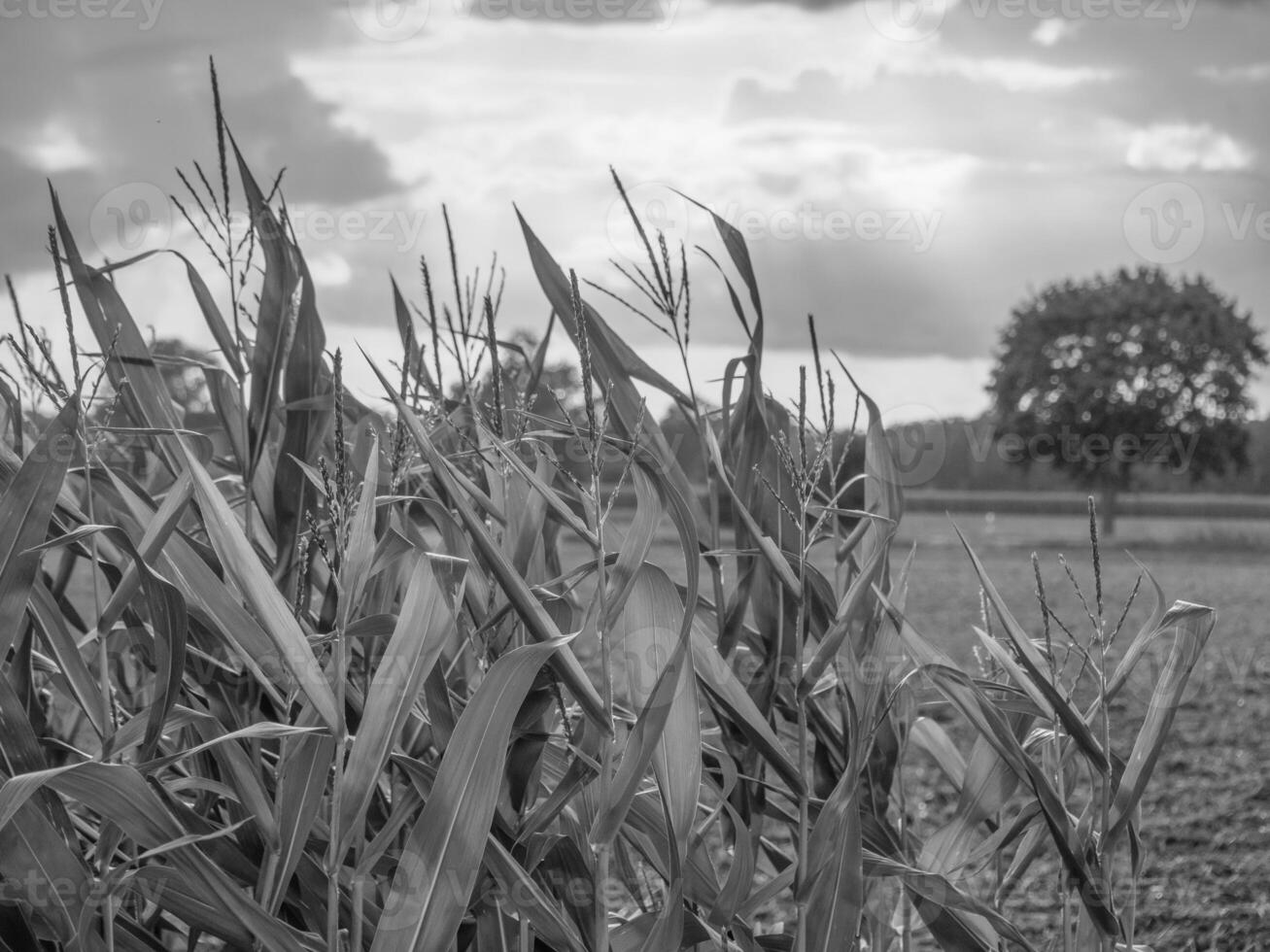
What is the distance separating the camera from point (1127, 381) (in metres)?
23.5

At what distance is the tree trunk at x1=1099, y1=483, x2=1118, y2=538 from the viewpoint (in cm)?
2291

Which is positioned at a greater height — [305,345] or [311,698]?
Result: [305,345]

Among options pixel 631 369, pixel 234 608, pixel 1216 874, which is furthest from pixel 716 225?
pixel 1216 874

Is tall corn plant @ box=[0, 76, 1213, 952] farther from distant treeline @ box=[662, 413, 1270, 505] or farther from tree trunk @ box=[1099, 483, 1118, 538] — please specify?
tree trunk @ box=[1099, 483, 1118, 538]

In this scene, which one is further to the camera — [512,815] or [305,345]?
[305,345]

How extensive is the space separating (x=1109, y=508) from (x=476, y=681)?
24921 millimetres

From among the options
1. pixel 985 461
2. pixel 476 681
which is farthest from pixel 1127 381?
pixel 476 681

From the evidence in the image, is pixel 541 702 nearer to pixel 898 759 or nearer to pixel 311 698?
pixel 311 698

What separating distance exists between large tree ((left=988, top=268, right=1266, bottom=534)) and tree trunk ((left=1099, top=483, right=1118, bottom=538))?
41 mm

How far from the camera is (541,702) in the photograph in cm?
88

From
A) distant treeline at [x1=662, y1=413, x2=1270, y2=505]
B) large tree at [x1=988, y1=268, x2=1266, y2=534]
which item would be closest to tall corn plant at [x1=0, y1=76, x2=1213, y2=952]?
distant treeline at [x1=662, y1=413, x2=1270, y2=505]

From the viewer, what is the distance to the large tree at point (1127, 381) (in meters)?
22.8

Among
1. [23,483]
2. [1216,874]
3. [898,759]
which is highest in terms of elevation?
[23,483]

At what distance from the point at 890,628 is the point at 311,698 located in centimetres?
55
